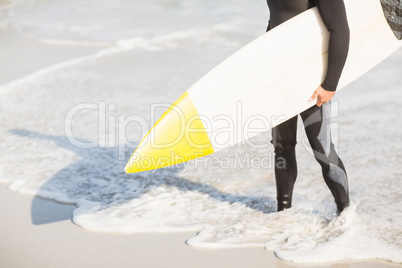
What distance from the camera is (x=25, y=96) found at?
5770mm

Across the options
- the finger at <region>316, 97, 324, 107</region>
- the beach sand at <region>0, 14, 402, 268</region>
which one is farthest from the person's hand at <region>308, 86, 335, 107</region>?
the beach sand at <region>0, 14, 402, 268</region>

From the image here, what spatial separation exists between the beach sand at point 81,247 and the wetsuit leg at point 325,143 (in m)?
0.43

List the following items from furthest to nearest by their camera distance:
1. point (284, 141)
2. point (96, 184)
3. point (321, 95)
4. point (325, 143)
Result: point (96, 184)
point (284, 141)
point (325, 143)
point (321, 95)

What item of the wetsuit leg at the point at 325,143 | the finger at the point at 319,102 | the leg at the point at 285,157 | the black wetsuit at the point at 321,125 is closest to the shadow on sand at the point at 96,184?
the leg at the point at 285,157

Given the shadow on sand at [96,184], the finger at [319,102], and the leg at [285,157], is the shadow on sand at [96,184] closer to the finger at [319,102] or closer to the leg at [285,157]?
the leg at [285,157]

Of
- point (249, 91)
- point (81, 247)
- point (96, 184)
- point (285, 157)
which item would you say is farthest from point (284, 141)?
point (96, 184)

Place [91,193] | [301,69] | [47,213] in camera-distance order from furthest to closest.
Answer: [91,193], [47,213], [301,69]

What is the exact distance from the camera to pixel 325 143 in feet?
9.05

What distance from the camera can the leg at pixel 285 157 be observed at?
2.87m

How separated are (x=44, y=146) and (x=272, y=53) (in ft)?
7.66

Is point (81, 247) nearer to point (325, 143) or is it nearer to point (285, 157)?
point (285, 157)

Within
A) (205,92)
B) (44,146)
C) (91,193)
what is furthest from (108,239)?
(44,146)

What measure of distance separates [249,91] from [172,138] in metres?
0.50

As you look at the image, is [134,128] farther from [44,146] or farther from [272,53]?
[272,53]
